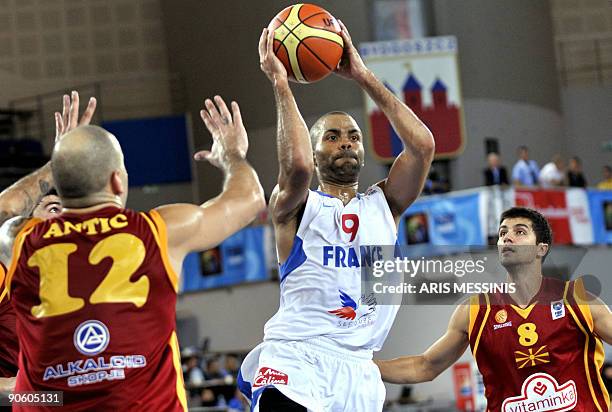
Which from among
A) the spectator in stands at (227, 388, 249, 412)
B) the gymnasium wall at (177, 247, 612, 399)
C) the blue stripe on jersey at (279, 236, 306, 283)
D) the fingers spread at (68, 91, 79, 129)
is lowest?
the spectator in stands at (227, 388, 249, 412)

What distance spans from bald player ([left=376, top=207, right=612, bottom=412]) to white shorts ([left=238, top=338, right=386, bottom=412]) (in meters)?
0.44

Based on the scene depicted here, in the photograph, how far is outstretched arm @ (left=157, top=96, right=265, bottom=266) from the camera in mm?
3994

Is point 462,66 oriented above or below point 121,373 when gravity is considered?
above

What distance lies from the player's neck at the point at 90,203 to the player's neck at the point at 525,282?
108 inches

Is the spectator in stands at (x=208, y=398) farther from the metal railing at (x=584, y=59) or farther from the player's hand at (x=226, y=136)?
the metal railing at (x=584, y=59)

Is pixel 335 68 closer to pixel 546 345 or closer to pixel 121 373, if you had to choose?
Result: pixel 546 345

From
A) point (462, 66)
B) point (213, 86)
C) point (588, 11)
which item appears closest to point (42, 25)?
point (213, 86)

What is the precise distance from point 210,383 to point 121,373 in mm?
10112

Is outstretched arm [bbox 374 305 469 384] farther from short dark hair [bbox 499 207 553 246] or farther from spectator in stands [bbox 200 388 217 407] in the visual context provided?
spectator in stands [bbox 200 388 217 407]

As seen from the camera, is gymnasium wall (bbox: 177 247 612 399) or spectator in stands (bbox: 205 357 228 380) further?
gymnasium wall (bbox: 177 247 612 399)

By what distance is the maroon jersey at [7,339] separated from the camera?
579 centimetres

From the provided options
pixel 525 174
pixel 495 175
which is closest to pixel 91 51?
pixel 495 175

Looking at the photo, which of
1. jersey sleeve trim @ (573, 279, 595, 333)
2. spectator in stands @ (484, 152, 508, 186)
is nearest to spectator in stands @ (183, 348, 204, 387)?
spectator in stands @ (484, 152, 508, 186)

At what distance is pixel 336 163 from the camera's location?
18.5 feet
